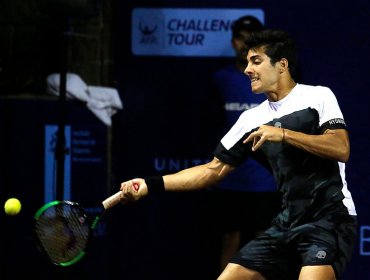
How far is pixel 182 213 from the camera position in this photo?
8.46m

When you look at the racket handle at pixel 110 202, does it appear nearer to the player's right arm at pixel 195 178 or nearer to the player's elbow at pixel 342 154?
the player's right arm at pixel 195 178

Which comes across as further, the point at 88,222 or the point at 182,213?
the point at 182,213

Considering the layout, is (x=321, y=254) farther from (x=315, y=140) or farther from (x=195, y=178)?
(x=195, y=178)

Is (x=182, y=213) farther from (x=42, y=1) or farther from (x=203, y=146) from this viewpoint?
(x=42, y=1)

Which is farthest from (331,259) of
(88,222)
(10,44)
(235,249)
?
(10,44)

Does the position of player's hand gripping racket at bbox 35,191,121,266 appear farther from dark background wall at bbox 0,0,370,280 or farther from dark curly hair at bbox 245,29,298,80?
dark background wall at bbox 0,0,370,280

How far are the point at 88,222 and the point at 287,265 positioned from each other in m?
1.03

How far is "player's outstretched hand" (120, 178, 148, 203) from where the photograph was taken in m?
5.86

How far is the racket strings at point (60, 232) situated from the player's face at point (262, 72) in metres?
1.13

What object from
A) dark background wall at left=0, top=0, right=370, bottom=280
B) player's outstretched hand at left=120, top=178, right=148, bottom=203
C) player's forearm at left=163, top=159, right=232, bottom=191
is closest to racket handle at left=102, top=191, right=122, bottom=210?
player's outstretched hand at left=120, top=178, right=148, bottom=203

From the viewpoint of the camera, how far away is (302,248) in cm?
570

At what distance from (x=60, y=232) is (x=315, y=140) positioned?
140 cm

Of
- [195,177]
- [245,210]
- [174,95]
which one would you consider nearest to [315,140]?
[195,177]

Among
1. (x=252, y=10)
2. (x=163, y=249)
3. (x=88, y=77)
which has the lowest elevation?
(x=163, y=249)
